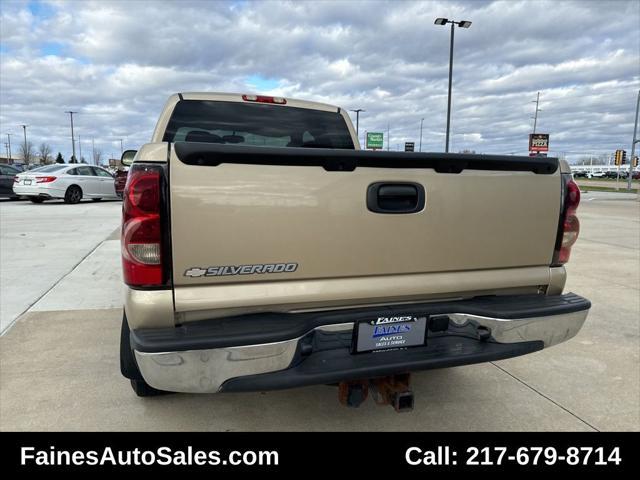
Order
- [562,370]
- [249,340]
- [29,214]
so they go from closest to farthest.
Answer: [249,340] → [562,370] → [29,214]

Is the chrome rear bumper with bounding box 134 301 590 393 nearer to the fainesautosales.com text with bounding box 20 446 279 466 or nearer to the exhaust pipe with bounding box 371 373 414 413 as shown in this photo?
the exhaust pipe with bounding box 371 373 414 413

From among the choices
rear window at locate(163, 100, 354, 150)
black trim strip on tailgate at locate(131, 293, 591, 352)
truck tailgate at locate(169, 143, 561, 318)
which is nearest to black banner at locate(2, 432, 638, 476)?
black trim strip on tailgate at locate(131, 293, 591, 352)

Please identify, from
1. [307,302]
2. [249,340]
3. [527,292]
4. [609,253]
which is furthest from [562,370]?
[609,253]

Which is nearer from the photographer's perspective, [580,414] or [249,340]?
[249,340]

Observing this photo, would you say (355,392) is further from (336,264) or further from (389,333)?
(336,264)

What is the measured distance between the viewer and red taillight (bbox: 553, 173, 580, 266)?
2590 mm

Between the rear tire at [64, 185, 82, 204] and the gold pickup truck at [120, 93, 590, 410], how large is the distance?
16.5 metres

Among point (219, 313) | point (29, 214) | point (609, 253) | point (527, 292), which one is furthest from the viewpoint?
point (29, 214)

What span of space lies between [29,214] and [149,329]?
44.4 feet

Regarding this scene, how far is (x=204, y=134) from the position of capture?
156 inches

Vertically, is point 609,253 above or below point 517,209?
below

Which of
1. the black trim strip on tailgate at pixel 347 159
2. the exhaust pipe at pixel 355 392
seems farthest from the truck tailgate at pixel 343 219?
the exhaust pipe at pixel 355 392

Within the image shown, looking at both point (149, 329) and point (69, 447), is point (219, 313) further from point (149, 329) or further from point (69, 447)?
point (69, 447)

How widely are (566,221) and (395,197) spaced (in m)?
1.11
